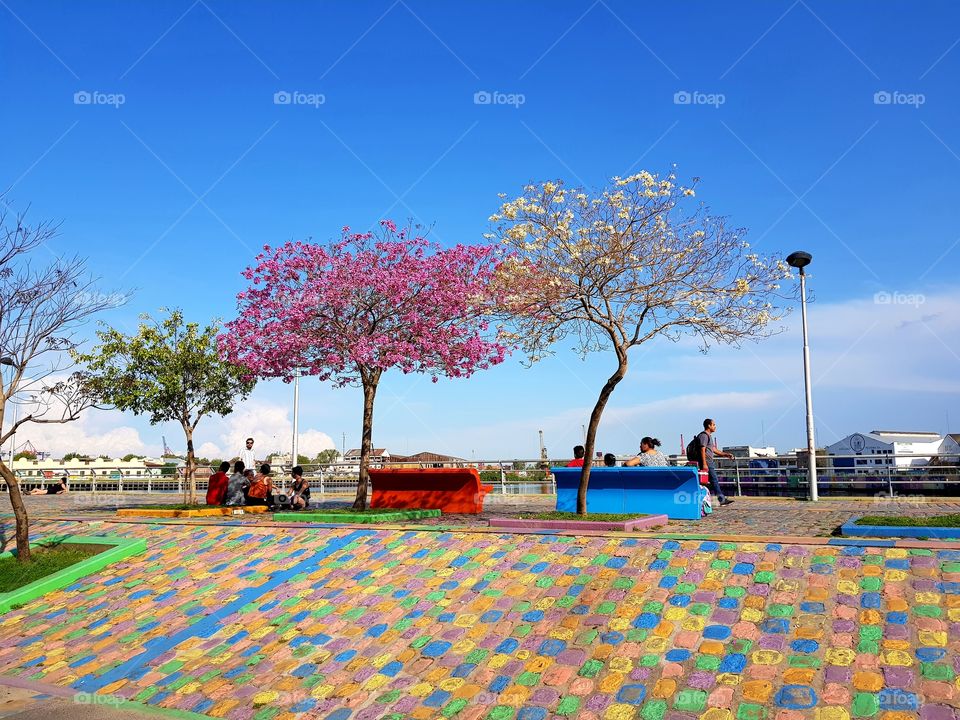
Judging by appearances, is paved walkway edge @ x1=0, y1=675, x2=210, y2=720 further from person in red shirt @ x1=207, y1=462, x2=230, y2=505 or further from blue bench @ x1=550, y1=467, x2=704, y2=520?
person in red shirt @ x1=207, y1=462, x2=230, y2=505

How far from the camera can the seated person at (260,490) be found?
19.7 m

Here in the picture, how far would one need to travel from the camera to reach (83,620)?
941 cm

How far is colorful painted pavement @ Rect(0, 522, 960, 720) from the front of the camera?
19.8 feet

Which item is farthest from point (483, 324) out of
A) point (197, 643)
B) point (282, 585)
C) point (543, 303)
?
point (197, 643)

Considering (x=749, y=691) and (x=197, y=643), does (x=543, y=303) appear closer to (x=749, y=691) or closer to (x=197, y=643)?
(x=197, y=643)

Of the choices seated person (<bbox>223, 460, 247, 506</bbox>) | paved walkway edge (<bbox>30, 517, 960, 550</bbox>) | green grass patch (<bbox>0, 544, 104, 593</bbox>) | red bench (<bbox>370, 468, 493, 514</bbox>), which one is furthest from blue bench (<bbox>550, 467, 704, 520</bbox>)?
seated person (<bbox>223, 460, 247, 506</bbox>)

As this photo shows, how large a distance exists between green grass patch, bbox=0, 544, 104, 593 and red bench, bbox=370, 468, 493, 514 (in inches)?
→ 264

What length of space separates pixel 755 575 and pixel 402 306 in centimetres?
1213

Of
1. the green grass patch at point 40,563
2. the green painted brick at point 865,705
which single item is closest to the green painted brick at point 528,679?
the green painted brick at point 865,705

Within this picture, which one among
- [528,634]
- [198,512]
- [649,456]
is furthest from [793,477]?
[528,634]

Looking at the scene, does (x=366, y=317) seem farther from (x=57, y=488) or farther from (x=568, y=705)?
(x=57, y=488)

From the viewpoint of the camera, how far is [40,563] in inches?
450

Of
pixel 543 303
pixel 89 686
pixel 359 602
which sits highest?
pixel 543 303

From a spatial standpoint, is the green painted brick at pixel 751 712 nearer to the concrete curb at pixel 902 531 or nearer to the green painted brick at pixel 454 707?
the green painted brick at pixel 454 707
